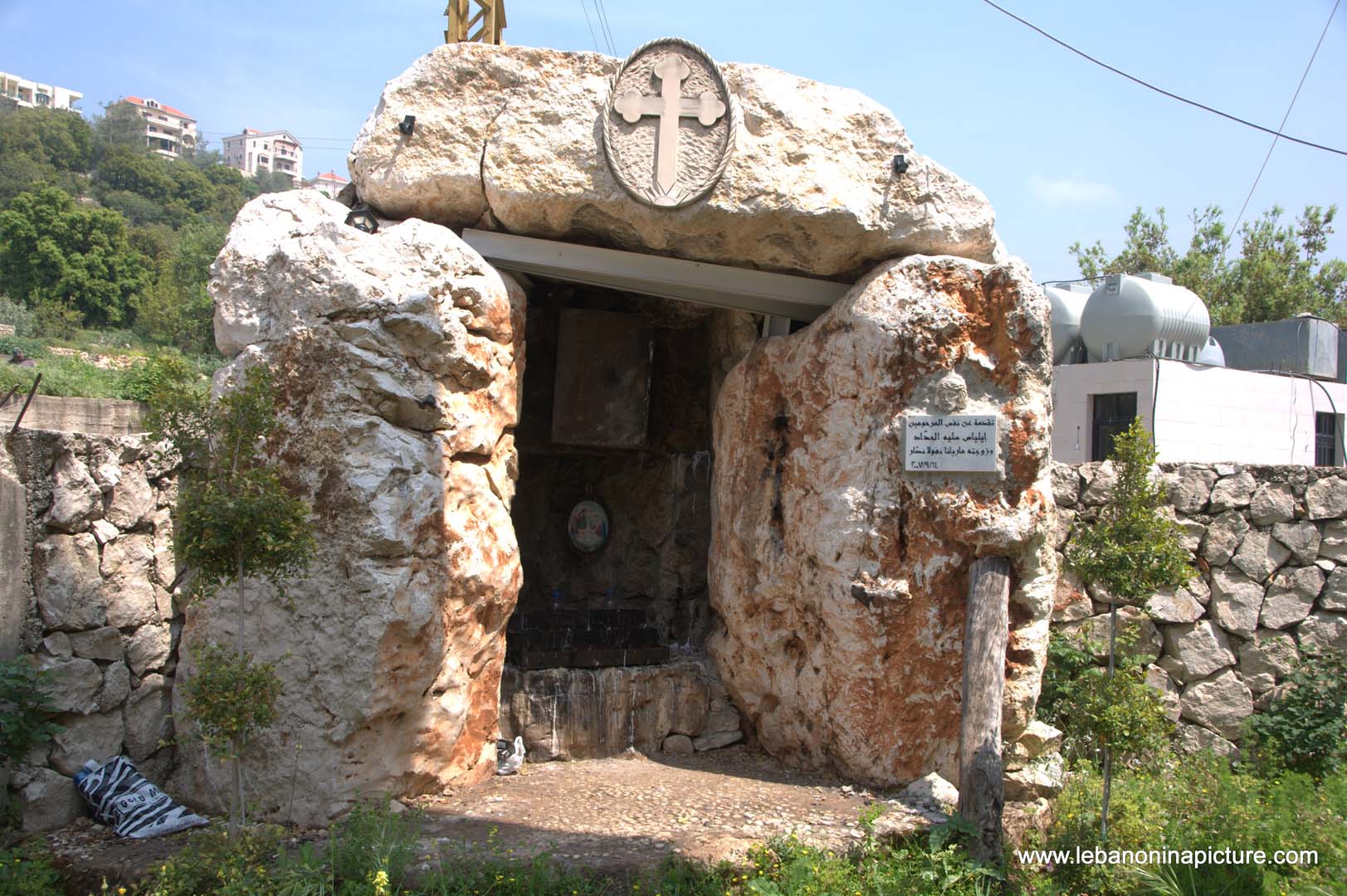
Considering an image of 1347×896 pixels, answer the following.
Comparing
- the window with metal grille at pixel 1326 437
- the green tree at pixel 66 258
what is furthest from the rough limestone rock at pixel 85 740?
the green tree at pixel 66 258

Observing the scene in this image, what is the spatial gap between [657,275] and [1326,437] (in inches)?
475

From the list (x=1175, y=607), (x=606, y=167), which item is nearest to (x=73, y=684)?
(x=606, y=167)

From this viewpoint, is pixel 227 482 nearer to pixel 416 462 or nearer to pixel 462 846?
pixel 416 462

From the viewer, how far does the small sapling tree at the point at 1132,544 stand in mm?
5352

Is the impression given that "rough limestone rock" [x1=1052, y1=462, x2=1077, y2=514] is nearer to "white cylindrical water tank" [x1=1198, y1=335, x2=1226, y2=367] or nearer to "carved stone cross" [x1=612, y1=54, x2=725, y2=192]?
"carved stone cross" [x1=612, y1=54, x2=725, y2=192]

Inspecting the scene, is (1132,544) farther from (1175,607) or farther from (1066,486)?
(1175,607)

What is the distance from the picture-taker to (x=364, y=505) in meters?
5.27

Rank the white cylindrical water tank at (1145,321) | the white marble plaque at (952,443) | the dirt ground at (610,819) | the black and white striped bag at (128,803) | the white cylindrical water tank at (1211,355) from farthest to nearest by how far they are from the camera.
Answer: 1. the white cylindrical water tank at (1211,355)
2. the white cylindrical water tank at (1145,321)
3. the white marble plaque at (952,443)
4. the black and white striped bag at (128,803)
5. the dirt ground at (610,819)

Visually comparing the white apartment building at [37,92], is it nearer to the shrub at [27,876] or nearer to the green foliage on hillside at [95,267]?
the green foliage on hillside at [95,267]

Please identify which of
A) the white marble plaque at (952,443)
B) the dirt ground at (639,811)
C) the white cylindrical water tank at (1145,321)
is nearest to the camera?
the dirt ground at (639,811)

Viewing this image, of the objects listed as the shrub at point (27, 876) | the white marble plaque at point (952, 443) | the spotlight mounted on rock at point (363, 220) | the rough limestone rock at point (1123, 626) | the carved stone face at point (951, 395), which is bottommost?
the shrub at point (27, 876)

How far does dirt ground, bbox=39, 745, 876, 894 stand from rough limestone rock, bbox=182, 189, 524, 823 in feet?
1.40

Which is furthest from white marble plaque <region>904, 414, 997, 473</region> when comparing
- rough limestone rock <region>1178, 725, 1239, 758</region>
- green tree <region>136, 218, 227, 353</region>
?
green tree <region>136, 218, 227, 353</region>

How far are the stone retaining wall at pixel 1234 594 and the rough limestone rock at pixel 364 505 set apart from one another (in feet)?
15.2
